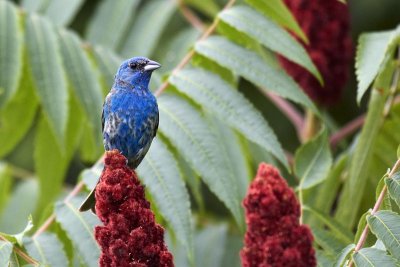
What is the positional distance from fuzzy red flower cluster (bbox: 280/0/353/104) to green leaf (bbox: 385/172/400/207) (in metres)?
2.34

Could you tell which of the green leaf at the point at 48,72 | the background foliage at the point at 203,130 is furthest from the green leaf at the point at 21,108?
the green leaf at the point at 48,72

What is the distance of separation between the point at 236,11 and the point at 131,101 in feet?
3.34

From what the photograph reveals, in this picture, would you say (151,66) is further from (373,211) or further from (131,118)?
(373,211)

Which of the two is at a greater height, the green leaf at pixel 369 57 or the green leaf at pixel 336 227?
the green leaf at pixel 369 57

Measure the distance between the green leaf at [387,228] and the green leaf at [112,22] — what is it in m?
3.37

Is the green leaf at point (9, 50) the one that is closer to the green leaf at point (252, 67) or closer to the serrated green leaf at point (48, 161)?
the serrated green leaf at point (48, 161)

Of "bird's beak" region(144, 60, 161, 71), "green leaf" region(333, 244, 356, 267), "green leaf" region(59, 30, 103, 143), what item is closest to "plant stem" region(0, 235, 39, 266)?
"bird's beak" region(144, 60, 161, 71)

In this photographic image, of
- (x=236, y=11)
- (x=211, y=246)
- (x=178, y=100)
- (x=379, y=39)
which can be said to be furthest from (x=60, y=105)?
(x=211, y=246)

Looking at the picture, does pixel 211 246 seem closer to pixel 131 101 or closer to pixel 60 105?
pixel 60 105

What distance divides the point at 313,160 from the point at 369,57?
0.58m

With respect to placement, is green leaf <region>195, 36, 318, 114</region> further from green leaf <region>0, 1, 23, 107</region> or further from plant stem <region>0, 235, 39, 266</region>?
plant stem <region>0, 235, 39, 266</region>

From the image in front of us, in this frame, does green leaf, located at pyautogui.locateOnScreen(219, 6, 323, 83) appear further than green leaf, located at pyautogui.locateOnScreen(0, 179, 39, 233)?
No

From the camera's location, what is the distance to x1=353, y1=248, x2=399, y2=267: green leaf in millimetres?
3524

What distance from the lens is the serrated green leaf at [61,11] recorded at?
636 cm
